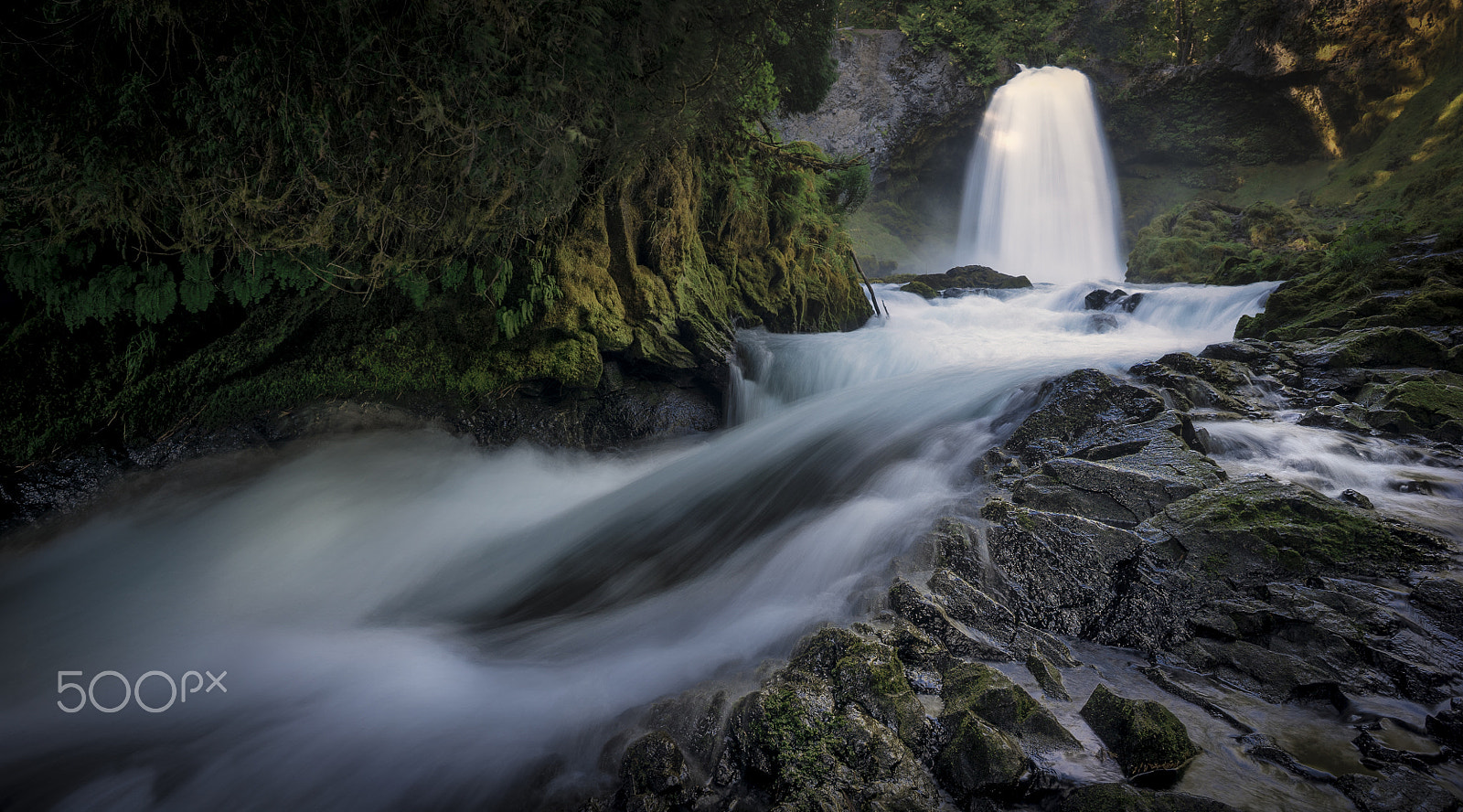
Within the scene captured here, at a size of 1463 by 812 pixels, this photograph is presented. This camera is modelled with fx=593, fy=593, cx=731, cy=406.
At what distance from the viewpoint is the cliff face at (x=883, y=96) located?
78.7 ft

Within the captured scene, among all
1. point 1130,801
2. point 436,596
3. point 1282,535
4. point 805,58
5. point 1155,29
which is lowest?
point 436,596

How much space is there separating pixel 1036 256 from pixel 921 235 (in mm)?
5753

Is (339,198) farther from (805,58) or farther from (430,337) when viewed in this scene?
(805,58)

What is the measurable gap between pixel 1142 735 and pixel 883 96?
26541 millimetres

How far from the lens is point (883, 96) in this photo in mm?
24312

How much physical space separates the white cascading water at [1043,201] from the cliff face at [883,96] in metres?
3.84

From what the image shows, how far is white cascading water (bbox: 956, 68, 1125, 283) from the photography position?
27.5 metres

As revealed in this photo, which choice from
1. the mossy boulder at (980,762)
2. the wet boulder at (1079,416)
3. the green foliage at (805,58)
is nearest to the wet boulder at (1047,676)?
the mossy boulder at (980,762)

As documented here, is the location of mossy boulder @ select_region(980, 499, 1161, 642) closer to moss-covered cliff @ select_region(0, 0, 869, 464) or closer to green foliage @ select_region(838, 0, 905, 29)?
moss-covered cliff @ select_region(0, 0, 869, 464)

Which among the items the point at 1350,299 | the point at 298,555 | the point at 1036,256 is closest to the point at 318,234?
the point at 298,555

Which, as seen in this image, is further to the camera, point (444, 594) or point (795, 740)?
point (444, 594)

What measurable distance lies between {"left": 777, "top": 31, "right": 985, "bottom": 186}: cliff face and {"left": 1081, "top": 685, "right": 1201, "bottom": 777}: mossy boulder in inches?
956

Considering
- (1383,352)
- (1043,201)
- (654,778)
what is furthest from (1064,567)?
(1043,201)

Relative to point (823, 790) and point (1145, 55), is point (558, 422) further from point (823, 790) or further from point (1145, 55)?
point (1145, 55)
